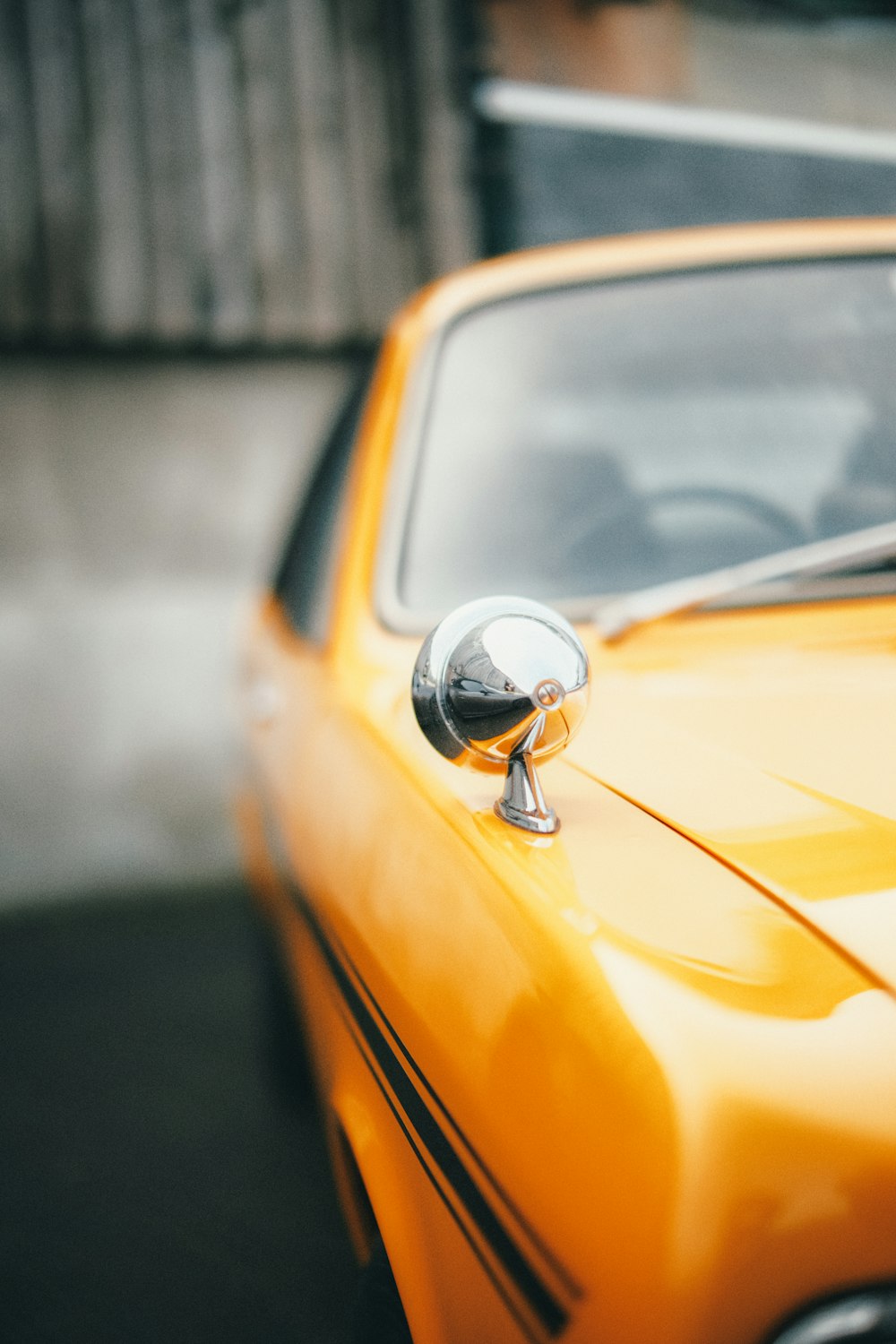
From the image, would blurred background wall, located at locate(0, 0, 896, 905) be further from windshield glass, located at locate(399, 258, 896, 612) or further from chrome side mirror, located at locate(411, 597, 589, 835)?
chrome side mirror, located at locate(411, 597, 589, 835)

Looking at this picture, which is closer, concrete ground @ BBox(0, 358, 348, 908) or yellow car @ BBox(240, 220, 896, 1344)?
Answer: yellow car @ BBox(240, 220, 896, 1344)

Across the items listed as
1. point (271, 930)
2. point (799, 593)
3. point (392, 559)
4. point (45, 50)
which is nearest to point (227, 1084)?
point (271, 930)

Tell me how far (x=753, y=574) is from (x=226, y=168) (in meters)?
3.79

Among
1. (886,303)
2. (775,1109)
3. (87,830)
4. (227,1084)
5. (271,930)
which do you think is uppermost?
(886,303)

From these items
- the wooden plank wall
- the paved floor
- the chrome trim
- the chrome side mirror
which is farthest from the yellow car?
the chrome trim

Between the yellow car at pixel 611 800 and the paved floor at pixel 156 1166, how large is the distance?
685 mm

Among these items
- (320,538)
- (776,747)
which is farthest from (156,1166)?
(776,747)

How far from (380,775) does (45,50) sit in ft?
13.5

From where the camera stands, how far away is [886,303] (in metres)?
1.67

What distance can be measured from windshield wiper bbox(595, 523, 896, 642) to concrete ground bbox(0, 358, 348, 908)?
10.1ft

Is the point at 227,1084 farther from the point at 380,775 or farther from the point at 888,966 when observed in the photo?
the point at 888,966

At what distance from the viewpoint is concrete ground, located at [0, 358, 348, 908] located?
4.33 meters

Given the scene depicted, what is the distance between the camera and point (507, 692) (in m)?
0.86

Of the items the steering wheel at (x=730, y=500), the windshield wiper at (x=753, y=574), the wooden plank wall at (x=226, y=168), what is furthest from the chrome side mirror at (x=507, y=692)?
the wooden plank wall at (x=226, y=168)
